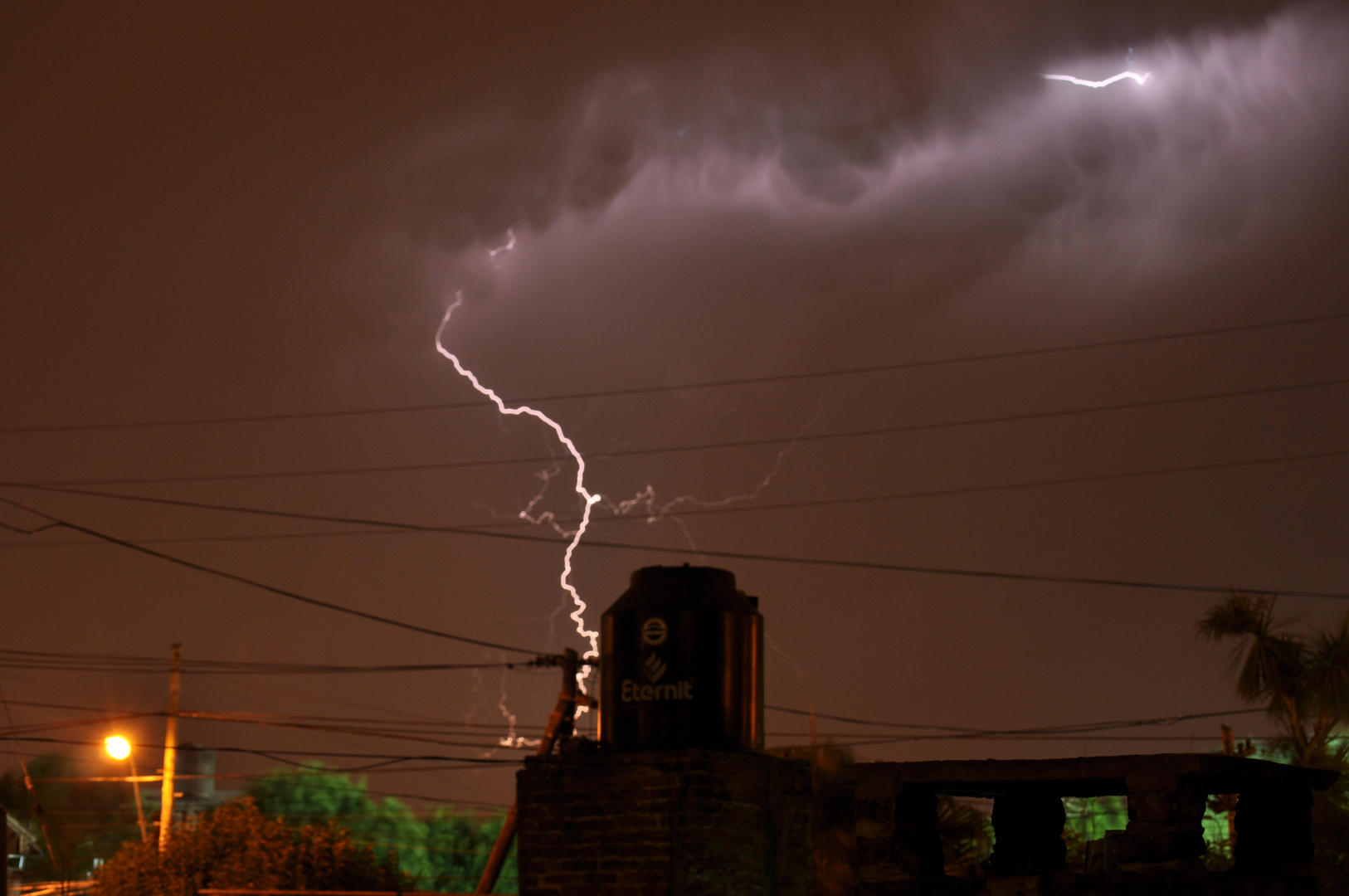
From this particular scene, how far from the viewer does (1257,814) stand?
303 inches

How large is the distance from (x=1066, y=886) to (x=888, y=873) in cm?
112

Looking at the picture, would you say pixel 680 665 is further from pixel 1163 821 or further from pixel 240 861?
pixel 240 861

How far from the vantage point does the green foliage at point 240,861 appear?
70.7 ft

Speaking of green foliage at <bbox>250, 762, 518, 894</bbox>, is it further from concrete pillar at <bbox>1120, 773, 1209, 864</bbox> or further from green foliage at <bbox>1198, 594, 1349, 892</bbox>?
concrete pillar at <bbox>1120, 773, 1209, 864</bbox>

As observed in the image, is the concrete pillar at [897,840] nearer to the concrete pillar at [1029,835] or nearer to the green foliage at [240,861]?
the concrete pillar at [1029,835]

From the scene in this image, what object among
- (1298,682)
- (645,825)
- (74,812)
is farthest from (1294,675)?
(74,812)

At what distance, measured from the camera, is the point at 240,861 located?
71.0ft

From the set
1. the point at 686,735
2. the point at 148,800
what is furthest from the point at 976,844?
the point at 148,800

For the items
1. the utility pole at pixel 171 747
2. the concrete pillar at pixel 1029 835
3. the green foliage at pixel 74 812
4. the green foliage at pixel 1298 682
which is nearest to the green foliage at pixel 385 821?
the green foliage at pixel 74 812

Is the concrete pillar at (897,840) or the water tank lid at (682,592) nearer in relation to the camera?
the concrete pillar at (897,840)

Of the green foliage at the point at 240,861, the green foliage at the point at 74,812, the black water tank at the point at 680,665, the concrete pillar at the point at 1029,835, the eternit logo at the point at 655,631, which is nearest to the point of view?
the concrete pillar at the point at 1029,835

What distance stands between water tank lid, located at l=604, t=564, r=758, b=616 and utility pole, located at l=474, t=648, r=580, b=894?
4.93m

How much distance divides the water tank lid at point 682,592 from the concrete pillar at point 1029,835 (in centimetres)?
505

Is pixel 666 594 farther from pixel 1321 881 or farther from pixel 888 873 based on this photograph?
pixel 1321 881
